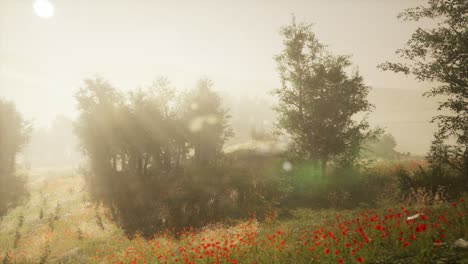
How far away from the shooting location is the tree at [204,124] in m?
30.6

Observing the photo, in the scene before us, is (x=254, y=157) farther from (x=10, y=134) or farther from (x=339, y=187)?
(x=10, y=134)

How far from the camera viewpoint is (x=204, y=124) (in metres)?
30.7

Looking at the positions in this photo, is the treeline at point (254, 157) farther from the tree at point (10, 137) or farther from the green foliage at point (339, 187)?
the tree at point (10, 137)

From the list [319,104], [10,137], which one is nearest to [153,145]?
[319,104]

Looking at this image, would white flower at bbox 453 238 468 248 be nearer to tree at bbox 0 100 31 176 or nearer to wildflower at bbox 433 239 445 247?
wildflower at bbox 433 239 445 247

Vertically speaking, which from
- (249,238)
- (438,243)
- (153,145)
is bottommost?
(249,238)

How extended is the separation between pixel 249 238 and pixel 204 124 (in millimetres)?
20856

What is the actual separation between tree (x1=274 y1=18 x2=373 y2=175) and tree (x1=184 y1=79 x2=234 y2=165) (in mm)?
10712

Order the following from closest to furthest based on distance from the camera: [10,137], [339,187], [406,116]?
[339,187] → [10,137] → [406,116]

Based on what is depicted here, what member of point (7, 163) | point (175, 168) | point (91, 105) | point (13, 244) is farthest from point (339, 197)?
point (7, 163)

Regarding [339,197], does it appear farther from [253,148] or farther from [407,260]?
[253,148]

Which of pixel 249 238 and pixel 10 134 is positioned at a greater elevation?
pixel 10 134

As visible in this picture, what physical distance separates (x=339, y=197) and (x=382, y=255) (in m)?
11.3

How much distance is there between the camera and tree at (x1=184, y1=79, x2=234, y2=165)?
30.6 metres
